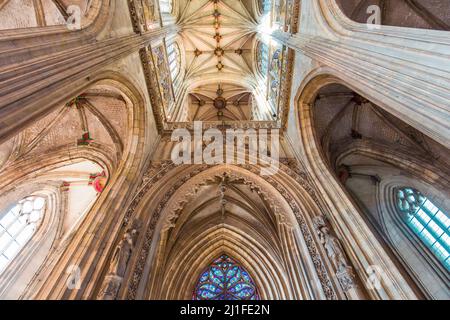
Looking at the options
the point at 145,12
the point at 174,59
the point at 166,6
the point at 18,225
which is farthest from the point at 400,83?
the point at 166,6

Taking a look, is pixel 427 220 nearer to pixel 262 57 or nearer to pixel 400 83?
pixel 400 83

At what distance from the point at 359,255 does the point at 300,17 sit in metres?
6.78

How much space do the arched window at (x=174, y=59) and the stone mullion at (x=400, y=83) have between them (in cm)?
1088

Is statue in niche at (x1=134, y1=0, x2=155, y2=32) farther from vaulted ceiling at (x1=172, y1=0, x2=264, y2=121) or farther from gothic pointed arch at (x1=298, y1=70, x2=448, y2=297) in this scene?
vaulted ceiling at (x1=172, y1=0, x2=264, y2=121)

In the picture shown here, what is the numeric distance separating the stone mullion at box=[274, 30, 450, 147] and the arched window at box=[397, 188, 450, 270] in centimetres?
497

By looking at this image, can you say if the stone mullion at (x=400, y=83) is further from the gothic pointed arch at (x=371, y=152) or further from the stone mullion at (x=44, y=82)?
the stone mullion at (x=44, y=82)

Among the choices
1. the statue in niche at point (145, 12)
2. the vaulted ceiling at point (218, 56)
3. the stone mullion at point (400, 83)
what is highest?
the vaulted ceiling at point (218, 56)

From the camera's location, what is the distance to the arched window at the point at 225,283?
27.5ft

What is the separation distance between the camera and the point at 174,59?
48.0 ft

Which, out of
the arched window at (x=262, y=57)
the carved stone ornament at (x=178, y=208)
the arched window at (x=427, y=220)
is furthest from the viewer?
the arched window at (x=262, y=57)

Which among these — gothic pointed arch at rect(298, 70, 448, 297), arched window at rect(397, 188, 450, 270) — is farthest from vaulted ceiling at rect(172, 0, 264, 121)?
arched window at rect(397, 188, 450, 270)

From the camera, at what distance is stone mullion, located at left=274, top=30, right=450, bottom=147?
303cm

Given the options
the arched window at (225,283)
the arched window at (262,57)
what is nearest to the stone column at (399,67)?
the arched window at (225,283)
